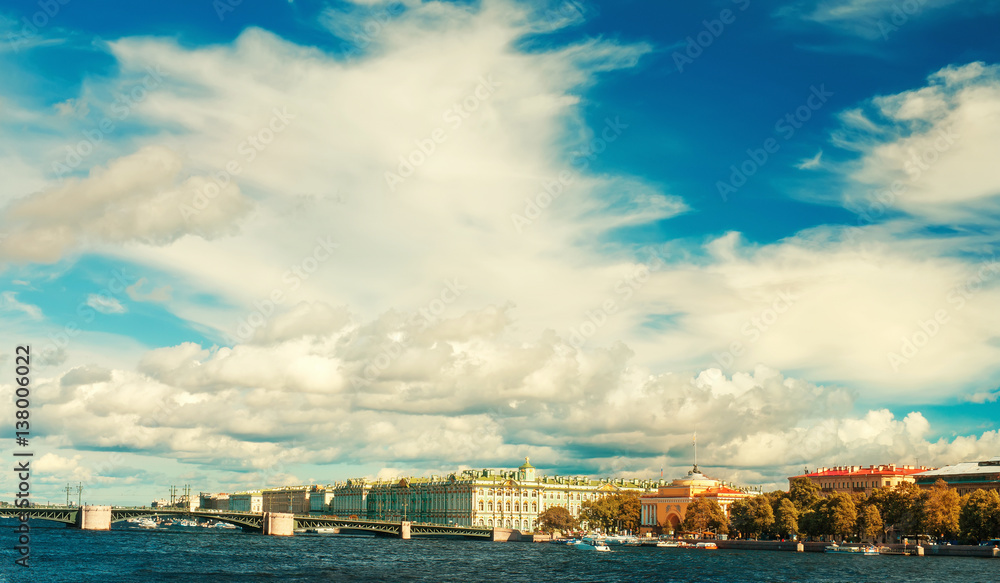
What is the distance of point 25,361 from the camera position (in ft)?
117

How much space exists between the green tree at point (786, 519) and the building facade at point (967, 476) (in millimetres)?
36671

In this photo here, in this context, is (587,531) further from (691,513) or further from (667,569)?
(667,569)

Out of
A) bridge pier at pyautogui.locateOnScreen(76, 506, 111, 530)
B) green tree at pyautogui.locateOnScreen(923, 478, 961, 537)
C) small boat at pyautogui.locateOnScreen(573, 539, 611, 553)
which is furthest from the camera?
bridge pier at pyautogui.locateOnScreen(76, 506, 111, 530)

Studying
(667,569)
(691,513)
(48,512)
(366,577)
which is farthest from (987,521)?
(48,512)

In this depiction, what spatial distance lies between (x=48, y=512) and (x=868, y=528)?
451 feet

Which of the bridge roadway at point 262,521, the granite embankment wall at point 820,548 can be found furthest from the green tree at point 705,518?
the bridge roadway at point 262,521

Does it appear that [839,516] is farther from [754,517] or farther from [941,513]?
[754,517]

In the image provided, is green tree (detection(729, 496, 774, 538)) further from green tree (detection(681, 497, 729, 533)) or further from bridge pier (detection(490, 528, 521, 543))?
bridge pier (detection(490, 528, 521, 543))

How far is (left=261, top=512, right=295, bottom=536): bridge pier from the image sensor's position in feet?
565

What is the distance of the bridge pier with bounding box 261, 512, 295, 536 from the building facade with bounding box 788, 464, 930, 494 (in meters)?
102

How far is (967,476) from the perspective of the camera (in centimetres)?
15938

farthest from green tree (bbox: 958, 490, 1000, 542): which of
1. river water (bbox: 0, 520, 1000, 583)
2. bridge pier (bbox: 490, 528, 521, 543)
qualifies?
bridge pier (bbox: 490, 528, 521, 543)

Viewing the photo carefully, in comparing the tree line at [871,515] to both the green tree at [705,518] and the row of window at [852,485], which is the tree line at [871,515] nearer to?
the green tree at [705,518]

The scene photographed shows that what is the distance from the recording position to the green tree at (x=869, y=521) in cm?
12194
